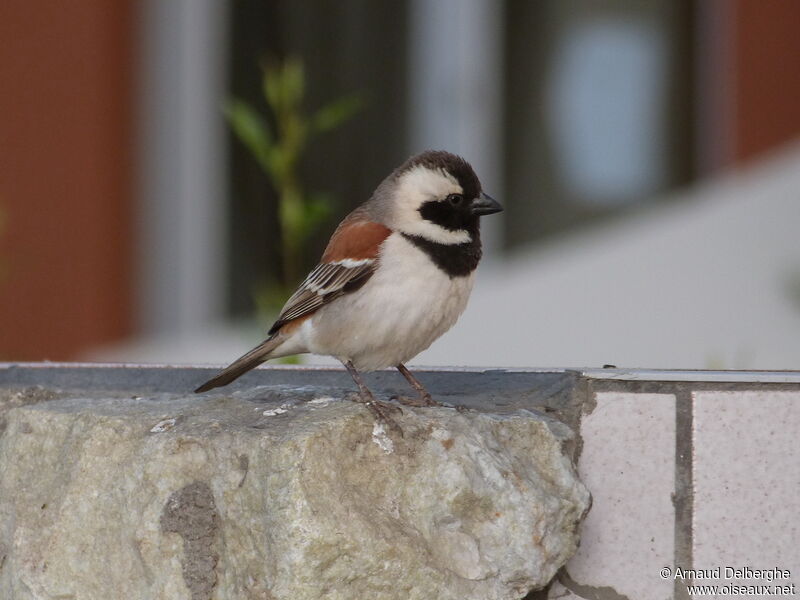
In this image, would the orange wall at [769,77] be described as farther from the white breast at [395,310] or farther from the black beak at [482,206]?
the white breast at [395,310]

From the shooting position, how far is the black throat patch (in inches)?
151

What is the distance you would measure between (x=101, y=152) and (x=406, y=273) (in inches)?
206

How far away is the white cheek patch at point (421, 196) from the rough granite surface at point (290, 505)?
0.83m

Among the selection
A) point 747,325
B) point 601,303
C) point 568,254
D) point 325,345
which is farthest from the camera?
point 568,254

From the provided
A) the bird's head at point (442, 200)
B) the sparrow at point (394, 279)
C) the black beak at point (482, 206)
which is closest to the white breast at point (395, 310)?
A: the sparrow at point (394, 279)

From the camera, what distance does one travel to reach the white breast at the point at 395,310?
3.76 m

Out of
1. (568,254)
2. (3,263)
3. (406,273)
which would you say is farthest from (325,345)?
(3,263)

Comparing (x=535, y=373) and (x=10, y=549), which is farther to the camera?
(x=535, y=373)

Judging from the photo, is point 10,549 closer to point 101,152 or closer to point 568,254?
point 568,254

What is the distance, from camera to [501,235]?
31.4 feet

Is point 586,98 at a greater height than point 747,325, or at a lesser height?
greater

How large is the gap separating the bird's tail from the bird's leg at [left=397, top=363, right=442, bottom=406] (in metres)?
0.39

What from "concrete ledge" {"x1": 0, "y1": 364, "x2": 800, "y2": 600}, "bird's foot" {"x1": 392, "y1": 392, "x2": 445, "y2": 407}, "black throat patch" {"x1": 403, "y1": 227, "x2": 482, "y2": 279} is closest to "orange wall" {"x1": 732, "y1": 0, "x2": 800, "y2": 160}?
"black throat patch" {"x1": 403, "y1": 227, "x2": 482, "y2": 279}

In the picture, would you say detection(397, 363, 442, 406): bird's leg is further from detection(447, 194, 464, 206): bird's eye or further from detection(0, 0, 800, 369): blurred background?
detection(0, 0, 800, 369): blurred background
